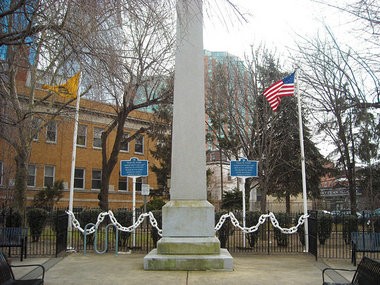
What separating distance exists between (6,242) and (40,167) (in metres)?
22.9

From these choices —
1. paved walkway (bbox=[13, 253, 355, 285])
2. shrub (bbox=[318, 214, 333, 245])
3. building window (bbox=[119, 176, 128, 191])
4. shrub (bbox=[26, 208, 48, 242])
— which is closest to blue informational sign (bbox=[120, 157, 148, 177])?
paved walkway (bbox=[13, 253, 355, 285])

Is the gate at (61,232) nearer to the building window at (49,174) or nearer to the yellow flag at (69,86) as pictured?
the yellow flag at (69,86)

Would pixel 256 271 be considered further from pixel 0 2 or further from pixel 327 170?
pixel 327 170

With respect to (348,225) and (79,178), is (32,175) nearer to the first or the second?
(79,178)

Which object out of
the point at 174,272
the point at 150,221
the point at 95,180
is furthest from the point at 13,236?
the point at 95,180

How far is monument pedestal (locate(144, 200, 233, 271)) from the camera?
9.40m

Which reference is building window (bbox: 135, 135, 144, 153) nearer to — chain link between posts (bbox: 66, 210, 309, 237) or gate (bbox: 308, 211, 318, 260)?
chain link between posts (bbox: 66, 210, 309, 237)

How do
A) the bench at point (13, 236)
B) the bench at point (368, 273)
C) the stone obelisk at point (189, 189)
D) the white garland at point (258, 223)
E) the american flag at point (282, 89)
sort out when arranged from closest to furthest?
1. the bench at point (368, 273)
2. the stone obelisk at point (189, 189)
3. the bench at point (13, 236)
4. the white garland at point (258, 223)
5. the american flag at point (282, 89)

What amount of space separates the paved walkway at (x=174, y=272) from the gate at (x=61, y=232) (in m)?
0.41

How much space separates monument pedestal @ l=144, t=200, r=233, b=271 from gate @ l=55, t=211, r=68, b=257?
3.71 meters

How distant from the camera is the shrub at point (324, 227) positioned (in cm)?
1605

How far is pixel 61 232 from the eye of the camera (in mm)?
12789

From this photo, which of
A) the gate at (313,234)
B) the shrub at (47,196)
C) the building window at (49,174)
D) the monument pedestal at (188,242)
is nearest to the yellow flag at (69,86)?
the monument pedestal at (188,242)

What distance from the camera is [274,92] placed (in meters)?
16.3
